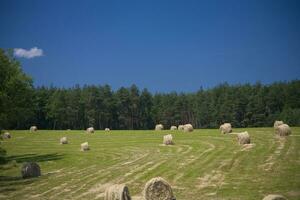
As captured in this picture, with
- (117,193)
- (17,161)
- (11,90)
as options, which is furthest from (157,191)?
(11,90)

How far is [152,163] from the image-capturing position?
3422cm

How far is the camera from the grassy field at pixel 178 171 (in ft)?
77.6

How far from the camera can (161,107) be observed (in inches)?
5915

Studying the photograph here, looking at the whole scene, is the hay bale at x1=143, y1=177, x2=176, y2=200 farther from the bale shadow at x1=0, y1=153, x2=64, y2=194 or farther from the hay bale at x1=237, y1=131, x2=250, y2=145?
the hay bale at x1=237, y1=131, x2=250, y2=145

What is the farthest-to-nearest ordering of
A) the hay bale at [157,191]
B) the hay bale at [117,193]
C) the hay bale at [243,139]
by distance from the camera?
the hay bale at [243,139] → the hay bale at [157,191] → the hay bale at [117,193]

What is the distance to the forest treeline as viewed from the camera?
125m

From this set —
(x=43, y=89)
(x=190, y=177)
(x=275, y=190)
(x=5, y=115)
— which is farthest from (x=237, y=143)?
(x=43, y=89)

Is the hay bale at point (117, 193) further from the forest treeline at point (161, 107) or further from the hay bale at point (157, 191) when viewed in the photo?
the forest treeline at point (161, 107)

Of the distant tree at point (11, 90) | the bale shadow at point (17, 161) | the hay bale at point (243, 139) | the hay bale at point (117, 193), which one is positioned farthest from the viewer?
the distant tree at point (11, 90)

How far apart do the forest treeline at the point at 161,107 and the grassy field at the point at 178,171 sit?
71.6 m

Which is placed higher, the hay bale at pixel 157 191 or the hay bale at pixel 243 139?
the hay bale at pixel 243 139

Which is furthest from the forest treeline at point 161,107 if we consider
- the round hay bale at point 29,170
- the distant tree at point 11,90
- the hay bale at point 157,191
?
the hay bale at point 157,191

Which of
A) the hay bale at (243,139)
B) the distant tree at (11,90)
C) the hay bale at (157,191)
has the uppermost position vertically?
the distant tree at (11,90)

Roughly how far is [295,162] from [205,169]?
689 cm
